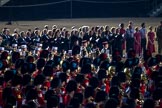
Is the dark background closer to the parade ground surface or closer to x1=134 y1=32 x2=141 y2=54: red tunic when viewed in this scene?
the parade ground surface

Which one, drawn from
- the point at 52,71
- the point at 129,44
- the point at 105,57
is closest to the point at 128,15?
the point at 129,44

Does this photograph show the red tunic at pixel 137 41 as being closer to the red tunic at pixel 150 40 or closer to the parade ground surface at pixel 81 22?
the red tunic at pixel 150 40

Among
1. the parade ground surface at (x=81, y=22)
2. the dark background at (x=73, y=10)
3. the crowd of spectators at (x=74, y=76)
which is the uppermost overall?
the dark background at (x=73, y=10)

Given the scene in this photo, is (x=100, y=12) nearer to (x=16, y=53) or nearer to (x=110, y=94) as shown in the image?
(x=16, y=53)

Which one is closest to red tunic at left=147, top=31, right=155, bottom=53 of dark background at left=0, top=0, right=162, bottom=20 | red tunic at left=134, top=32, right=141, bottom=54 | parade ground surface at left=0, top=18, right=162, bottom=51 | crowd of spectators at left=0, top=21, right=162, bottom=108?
red tunic at left=134, top=32, right=141, bottom=54

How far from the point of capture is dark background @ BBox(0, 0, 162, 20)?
48.6 meters

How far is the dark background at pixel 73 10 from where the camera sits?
160 feet

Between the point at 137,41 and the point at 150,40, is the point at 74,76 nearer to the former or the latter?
the point at 137,41

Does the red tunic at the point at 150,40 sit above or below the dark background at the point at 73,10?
below

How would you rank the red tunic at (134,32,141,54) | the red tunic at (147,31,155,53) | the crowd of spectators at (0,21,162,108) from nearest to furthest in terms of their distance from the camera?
the crowd of spectators at (0,21,162,108), the red tunic at (134,32,141,54), the red tunic at (147,31,155,53)

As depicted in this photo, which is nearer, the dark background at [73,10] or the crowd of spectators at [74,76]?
the crowd of spectators at [74,76]

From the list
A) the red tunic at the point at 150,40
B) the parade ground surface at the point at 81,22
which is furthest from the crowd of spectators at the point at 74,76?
the parade ground surface at the point at 81,22

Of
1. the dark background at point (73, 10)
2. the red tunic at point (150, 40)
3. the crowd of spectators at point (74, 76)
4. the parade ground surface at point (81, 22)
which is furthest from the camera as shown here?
the dark background at point (73, 10)

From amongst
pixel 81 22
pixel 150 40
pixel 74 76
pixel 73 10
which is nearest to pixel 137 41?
pixel 150 40
